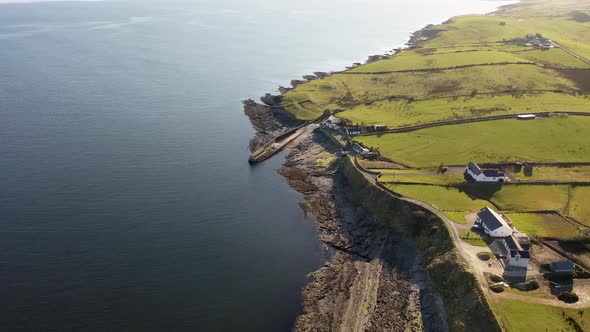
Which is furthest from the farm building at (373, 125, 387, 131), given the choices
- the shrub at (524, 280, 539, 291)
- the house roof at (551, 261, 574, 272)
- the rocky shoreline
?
the shrub at (524, 280, 539, 291)

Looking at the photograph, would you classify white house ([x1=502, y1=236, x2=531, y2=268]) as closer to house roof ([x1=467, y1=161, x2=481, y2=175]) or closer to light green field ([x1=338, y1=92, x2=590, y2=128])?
house roof ([x1=467, y1=161, x2=481, y2=175])

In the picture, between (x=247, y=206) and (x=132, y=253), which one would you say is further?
(x=247, y=206)

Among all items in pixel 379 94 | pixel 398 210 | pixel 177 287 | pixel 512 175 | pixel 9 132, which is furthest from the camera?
pixel 379 94

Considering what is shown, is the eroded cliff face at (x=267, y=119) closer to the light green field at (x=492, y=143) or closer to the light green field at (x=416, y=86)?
the light green field at (x=416, y=86)

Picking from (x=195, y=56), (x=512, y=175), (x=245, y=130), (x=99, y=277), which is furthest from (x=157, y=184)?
(x=195, y=56)

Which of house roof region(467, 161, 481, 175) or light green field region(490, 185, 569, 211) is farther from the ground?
house roof region(467, 161, 481, 175)

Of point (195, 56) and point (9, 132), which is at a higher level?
point (195, 56)

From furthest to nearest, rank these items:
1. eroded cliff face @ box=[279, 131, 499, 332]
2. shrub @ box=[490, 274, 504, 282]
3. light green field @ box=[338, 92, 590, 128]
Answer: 1. light green field @ box=[338, 92, 590, 128]
2. eroded cliff face @ box=[279, 131, 499, 332]
3. shrub @ box=[490, 274, 504, 282]

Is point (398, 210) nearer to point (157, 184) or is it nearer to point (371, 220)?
point (371, 220)
